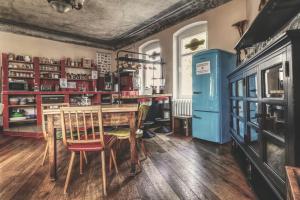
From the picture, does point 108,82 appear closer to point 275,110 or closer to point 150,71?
point 150,71

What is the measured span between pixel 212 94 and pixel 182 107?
71.6 inches

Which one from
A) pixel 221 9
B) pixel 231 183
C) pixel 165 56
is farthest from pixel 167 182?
pixel 165 56

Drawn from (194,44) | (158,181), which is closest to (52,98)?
(194,44)

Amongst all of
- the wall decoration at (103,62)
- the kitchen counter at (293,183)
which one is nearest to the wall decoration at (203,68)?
the kitchen counter at (293,183)

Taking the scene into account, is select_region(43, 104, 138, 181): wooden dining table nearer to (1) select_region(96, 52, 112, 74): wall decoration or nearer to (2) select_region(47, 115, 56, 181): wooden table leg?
(2) select_region(47, 115, 56, 181): wooden table leg

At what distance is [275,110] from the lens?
1.53 meters

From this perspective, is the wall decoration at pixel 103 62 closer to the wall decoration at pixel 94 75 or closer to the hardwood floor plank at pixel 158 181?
the wall decoration at pixel 94 75

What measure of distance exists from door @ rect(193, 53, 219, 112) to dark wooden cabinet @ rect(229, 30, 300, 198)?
1.21 m

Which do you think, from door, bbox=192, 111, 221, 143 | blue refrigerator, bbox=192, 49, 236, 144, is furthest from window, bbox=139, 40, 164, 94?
door, bbox=192, 111, 221, 143

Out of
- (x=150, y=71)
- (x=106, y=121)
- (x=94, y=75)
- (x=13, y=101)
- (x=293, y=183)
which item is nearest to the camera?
(x=293, y=183)

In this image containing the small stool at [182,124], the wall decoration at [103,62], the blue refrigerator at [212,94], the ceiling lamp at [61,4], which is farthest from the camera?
the wall decoration at [103,62]

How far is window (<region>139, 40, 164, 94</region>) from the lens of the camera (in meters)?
6.29

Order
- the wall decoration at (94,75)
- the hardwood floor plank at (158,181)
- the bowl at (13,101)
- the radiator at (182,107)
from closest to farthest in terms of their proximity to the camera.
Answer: the hardwood floor plank at (158,181) → the radiator at (182,107) → the bowl at (13,101) → the wall decoration at (94,75)

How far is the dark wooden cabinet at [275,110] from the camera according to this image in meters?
0.96
